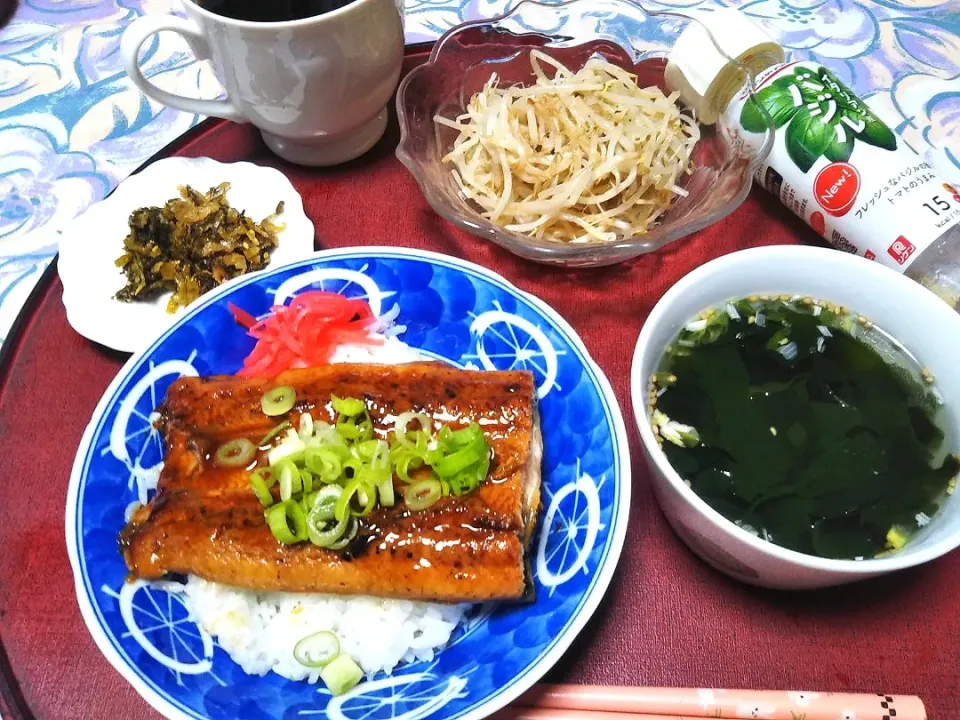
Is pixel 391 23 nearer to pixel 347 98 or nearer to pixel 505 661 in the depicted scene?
pixel 347 98

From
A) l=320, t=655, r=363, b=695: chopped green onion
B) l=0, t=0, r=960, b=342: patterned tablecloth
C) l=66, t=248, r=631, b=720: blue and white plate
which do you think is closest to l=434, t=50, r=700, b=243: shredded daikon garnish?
l=66, t=248, r=631, b=720: blue and white plate

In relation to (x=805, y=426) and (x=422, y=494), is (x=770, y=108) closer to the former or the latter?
(x=805, y=426)

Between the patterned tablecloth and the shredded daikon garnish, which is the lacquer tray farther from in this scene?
the patterned tablecloth

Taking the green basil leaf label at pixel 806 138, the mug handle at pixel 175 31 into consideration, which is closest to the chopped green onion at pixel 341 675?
the mug handle at pixel 175 31

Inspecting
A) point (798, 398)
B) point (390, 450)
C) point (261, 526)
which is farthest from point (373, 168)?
point (798, 398)

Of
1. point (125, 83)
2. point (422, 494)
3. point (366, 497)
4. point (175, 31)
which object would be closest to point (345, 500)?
point (366, 497)

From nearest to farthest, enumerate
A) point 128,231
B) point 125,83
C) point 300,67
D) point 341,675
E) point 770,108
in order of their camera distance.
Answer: point 341,675, point 300,67, point 770,108, point 128,231, point 125,83
